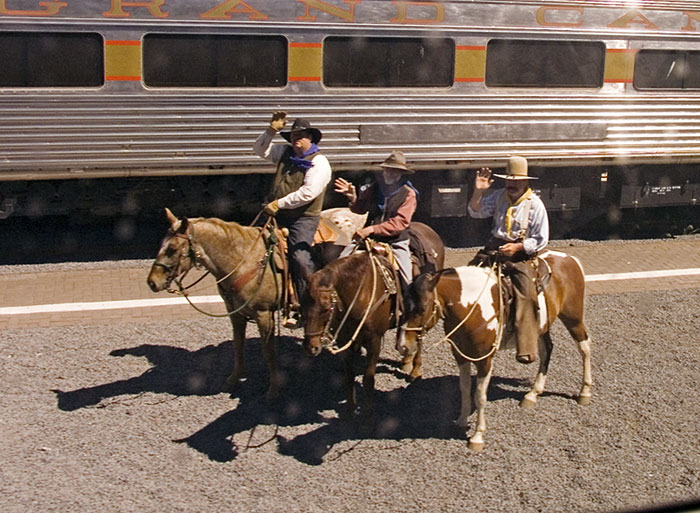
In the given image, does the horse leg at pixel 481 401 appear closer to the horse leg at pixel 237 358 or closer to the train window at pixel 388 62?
the horse leg at pixel 237 358

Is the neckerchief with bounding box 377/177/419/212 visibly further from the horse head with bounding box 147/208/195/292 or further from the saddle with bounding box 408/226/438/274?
the horse head with bounding box 147/208/195/292

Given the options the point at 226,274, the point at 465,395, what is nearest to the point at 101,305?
the point at 226,274

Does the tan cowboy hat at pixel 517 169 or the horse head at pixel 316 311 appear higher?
the tan cowboy hat at pixel 517 169

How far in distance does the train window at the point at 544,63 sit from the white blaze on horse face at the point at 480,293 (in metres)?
6.42

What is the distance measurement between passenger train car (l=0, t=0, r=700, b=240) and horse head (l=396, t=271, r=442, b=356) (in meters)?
5.98

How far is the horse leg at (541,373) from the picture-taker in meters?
8.09

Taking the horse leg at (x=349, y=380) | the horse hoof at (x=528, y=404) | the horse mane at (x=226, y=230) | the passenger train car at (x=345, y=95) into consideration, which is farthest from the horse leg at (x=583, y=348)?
the passenger train car at (x=345, y=95)

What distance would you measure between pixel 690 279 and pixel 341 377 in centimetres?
564

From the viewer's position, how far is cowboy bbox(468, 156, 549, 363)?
751cm

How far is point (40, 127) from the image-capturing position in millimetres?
11742

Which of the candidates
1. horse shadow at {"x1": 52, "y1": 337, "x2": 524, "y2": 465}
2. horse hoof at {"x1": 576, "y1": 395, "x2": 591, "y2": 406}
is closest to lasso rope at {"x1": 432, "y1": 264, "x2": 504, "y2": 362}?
horse shadow at {"x1": 52, "y1": 337, "x2": 524, "y2": 465}

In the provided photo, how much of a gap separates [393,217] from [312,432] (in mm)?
1876

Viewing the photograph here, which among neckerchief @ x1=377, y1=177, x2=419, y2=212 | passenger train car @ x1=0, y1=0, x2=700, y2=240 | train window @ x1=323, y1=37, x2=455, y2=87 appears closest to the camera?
neckerchief @ x1=377, y1=177, x2=419, y2=212

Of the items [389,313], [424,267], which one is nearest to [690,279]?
[424,267]
